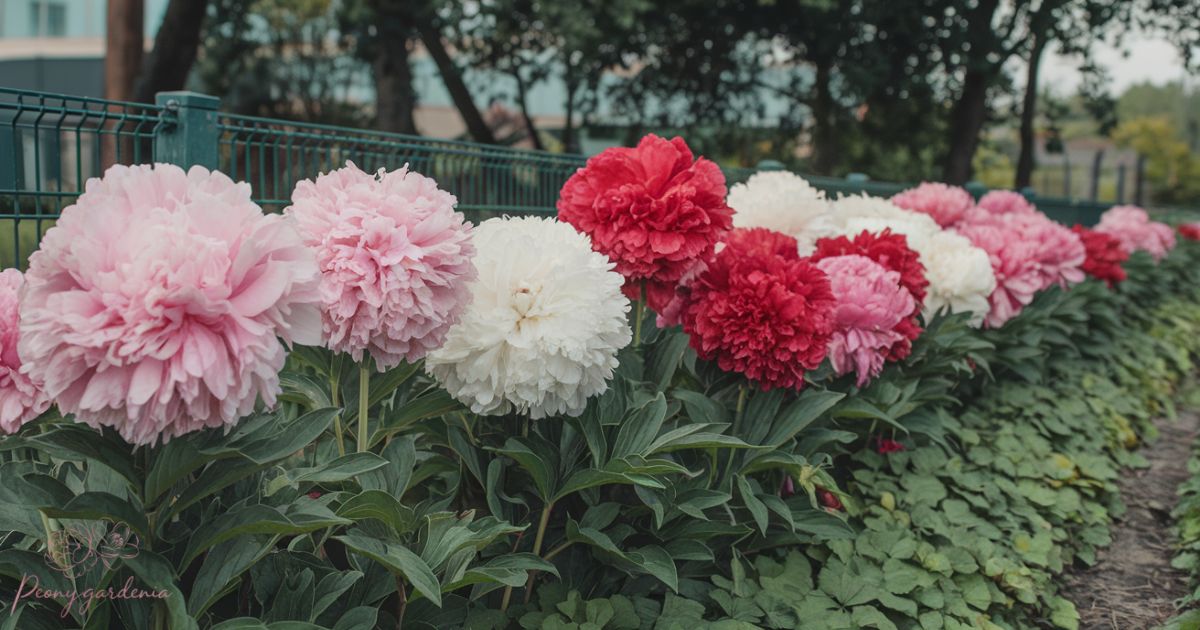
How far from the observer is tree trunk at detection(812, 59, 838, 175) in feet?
47.7

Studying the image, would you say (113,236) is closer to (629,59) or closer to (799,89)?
(629,59)

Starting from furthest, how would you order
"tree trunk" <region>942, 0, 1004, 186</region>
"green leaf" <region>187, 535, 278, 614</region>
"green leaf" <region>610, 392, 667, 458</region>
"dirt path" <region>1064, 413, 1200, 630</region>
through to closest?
"tree trunk" <region>942, 0, 1004, 186</region>, "dirt path" <region>1064, 413, 1200, 630</region>, "green leaf" <region>610, 392, 667, 458</region>, "green leaf" <region>187, 535, 278, 614</region>

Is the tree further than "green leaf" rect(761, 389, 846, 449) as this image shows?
Result: Yes

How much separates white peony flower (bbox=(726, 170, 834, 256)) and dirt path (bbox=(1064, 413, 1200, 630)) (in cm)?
162

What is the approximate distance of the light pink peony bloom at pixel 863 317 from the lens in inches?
123

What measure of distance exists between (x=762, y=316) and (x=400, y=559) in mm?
1249

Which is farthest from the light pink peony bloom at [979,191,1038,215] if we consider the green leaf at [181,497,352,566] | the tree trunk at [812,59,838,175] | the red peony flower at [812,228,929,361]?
the tree trunk at [812,59,838,175]

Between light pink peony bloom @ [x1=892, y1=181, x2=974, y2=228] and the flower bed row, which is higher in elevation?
light pink peony bloom @ [x1=892, y1=181, x2=974, y2=228]

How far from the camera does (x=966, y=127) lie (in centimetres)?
1428

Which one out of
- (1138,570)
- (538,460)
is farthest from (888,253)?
(538,460)

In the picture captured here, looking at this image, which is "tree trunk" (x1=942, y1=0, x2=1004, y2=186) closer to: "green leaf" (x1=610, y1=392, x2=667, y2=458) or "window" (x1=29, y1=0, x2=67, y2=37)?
"green leaf" (x1=610, y1=392, x2=667, y2=458)

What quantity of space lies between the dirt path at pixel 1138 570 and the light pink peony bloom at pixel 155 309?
293 centimetres

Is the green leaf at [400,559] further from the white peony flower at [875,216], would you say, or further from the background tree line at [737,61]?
the background tree line at [737,61]

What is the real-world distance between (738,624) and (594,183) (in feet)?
3.76
